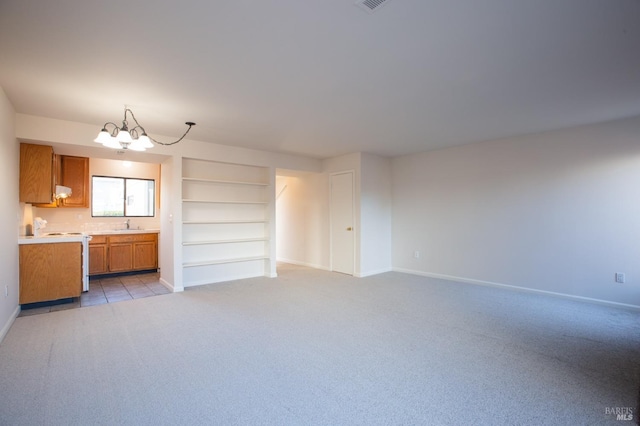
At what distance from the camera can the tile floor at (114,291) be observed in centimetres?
405

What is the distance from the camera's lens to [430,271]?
5914mm

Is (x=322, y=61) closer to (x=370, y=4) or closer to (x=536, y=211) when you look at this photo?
(x=370, y=4)

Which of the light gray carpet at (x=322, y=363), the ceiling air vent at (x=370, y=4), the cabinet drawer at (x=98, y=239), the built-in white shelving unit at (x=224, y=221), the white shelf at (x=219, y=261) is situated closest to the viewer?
the ceiling air vent at (x=370, y=4)

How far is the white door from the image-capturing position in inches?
240

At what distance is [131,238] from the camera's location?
6.18 meters

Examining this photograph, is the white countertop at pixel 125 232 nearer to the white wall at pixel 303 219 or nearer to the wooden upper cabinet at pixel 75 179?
the wooden upper cabinet at pixel 75 179

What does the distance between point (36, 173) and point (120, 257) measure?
2.50m

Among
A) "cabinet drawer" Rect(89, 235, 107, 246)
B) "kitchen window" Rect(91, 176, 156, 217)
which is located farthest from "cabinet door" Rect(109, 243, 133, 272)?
"kitchen window" Rect(91, 176, 156, 217)

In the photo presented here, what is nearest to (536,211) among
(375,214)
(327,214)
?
(375,214)

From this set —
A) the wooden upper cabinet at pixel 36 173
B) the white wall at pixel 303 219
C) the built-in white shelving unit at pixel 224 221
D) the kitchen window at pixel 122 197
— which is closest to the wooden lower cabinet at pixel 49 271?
the wooden upper cabinet at pixel 36 173

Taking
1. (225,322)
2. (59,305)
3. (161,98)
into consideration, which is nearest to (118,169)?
(59,305)

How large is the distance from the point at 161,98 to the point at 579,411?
429 centimetres

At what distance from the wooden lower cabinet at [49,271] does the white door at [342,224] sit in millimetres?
4257

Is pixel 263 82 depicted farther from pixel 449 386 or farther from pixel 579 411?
pixel 579 411
